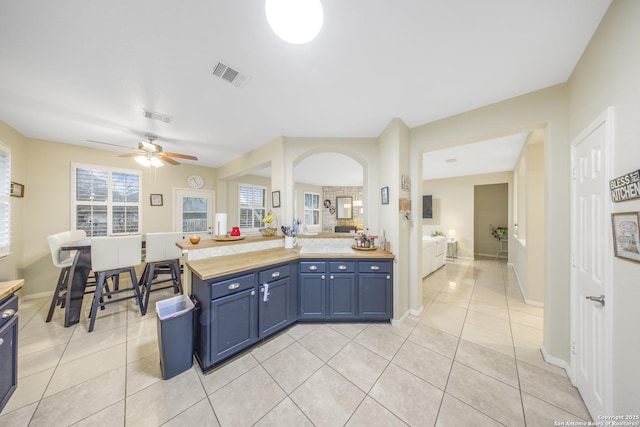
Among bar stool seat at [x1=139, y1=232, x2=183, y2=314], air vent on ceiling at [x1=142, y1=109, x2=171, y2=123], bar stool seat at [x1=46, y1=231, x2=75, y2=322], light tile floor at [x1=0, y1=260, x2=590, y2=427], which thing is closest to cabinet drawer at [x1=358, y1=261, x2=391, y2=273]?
light tile floor at [x1=0, y1=260, x2=590, y2=427]

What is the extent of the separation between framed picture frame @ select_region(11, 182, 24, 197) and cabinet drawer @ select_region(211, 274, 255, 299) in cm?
370

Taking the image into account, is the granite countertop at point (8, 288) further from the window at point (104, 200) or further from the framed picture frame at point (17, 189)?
the window at point (104, 200)

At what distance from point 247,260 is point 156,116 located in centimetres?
216

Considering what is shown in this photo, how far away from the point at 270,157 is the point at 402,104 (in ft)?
6.67

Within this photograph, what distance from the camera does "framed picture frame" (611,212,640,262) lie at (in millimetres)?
959

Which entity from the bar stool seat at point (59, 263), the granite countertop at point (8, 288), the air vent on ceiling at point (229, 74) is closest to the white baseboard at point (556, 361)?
the air vent on ceiling at point (229, 74)

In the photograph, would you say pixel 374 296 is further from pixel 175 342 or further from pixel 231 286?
pixel 175 342

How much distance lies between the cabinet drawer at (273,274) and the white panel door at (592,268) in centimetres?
234

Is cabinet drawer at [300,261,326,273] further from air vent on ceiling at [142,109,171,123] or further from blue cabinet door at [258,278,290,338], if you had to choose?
air vent on ceiling at [142,109,171,123]

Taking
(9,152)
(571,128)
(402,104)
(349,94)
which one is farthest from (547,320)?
(9,152)

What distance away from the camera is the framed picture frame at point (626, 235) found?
0.96m

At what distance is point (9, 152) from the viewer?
2.67 m

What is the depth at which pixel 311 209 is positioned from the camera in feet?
26.1

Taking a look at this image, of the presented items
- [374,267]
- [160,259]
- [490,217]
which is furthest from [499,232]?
[160,259]
